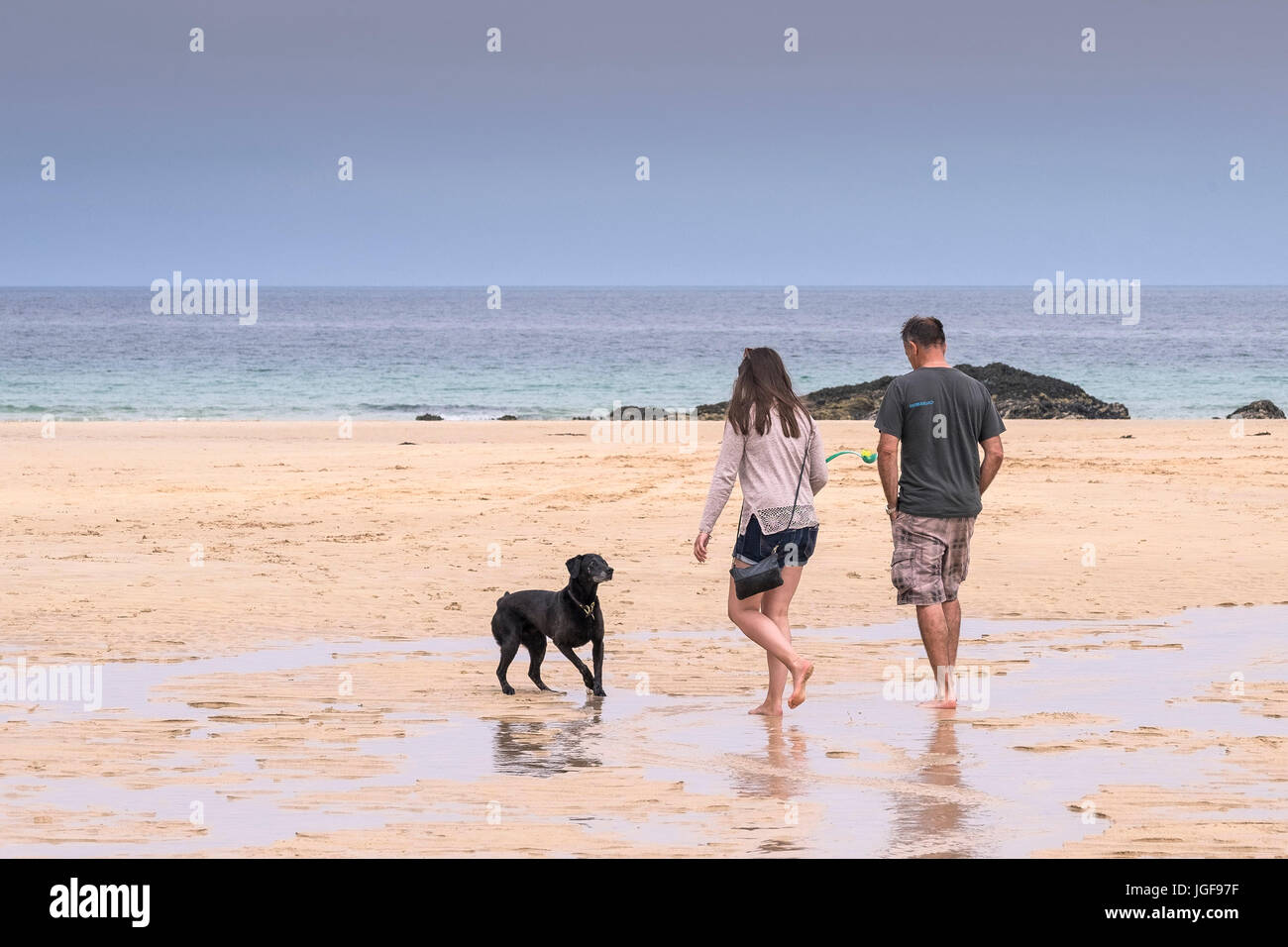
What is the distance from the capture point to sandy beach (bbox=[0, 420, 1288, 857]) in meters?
5.66

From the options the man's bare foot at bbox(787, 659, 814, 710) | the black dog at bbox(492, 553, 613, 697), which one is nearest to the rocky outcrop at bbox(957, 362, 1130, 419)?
the black dog at bbox(492, 553, 613, 697)

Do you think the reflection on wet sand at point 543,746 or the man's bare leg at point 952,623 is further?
the man's bare leg at point 952,623

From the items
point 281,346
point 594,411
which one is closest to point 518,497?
point 594,411

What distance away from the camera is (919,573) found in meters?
7.75

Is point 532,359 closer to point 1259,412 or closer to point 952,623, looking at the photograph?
point 1259,412

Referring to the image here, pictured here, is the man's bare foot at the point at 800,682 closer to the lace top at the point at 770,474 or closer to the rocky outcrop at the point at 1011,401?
the lace top at the point at 770,474

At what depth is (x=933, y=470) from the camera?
302 inches

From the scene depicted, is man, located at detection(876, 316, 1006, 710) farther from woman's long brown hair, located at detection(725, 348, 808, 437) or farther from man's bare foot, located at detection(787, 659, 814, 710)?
man's bare foot, located at detection(787, 659, 814, 710)

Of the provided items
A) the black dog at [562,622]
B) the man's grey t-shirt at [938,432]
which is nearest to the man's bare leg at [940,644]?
the man's grey t-shirt at [938,432]

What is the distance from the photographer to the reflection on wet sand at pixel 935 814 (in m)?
5.31

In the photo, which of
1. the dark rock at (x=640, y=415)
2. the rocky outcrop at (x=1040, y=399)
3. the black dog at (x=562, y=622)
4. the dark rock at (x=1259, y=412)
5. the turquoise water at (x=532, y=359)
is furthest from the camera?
the turquoise water at (x=532, y=359)

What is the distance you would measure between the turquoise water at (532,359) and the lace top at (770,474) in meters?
32.2
